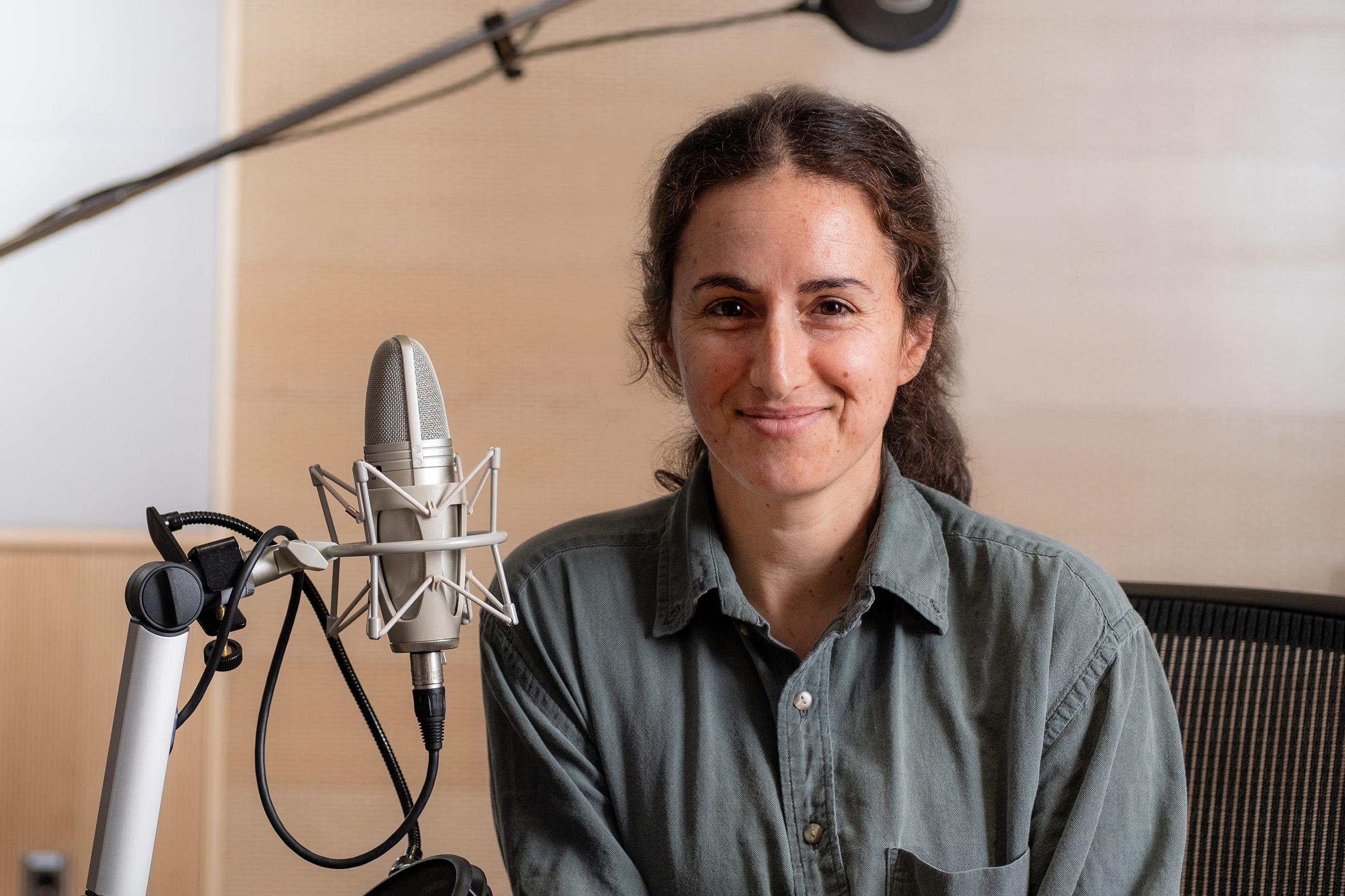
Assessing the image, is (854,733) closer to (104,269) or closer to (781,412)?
(781,412)

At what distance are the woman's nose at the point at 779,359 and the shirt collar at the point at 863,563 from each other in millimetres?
186

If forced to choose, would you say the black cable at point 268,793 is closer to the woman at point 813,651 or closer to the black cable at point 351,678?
the black cable at point 351,678

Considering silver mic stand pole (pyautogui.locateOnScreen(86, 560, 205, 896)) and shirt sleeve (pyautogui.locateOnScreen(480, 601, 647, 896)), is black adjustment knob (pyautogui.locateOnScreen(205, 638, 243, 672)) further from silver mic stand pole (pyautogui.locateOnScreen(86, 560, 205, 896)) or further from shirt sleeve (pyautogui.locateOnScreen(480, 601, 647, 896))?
shirt sleeve (pyautogui.locateOnScreen(480, 601, 647, 896))

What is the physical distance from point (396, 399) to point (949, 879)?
60cm

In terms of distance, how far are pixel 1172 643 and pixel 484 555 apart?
Result: 991 mm

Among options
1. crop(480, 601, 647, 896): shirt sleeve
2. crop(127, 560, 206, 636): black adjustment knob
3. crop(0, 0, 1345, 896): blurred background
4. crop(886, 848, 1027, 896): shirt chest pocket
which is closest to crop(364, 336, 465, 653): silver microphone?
crop(127, 560, 206, 636): black adjustment knob

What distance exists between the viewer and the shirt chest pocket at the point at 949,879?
0.95m

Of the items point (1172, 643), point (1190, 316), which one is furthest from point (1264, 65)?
point (1172, 643)

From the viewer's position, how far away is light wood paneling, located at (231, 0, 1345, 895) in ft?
5.56

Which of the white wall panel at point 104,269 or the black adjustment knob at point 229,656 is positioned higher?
the white wall panel at point 104,269

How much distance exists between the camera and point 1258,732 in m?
1.09

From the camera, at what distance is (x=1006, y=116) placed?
170 cm

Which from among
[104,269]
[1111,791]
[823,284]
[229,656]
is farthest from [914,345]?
[104,269]

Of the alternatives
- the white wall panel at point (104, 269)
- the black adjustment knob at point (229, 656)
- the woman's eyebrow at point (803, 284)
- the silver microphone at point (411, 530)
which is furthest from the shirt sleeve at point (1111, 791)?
the white wall panel at point (104, 269)
